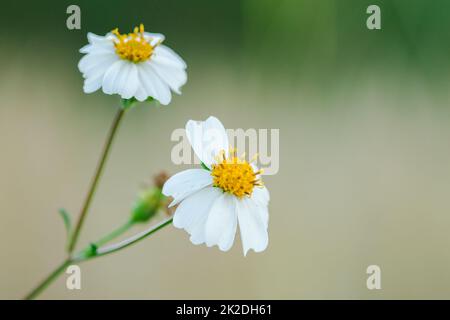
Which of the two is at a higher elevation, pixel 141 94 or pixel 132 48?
pixel 132 48

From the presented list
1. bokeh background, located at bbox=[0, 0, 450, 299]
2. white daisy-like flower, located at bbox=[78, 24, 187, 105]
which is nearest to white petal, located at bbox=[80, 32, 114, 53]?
white daisy-like flower, located at bbox=[78, 24, 187, 105]

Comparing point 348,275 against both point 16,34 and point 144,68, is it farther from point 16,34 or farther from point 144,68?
point 16,34

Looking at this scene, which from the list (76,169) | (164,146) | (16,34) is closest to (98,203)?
(76,169)

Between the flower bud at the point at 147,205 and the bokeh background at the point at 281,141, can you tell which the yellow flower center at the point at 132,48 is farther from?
the bokeh background at the point at 281,141

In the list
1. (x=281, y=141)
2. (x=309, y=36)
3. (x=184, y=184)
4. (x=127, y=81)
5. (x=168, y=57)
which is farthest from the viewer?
(x=309, y=36)

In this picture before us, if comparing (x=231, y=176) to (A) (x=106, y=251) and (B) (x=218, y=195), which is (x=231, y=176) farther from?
(A) (x=106, y=251)

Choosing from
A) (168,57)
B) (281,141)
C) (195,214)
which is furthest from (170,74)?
(281,141)
